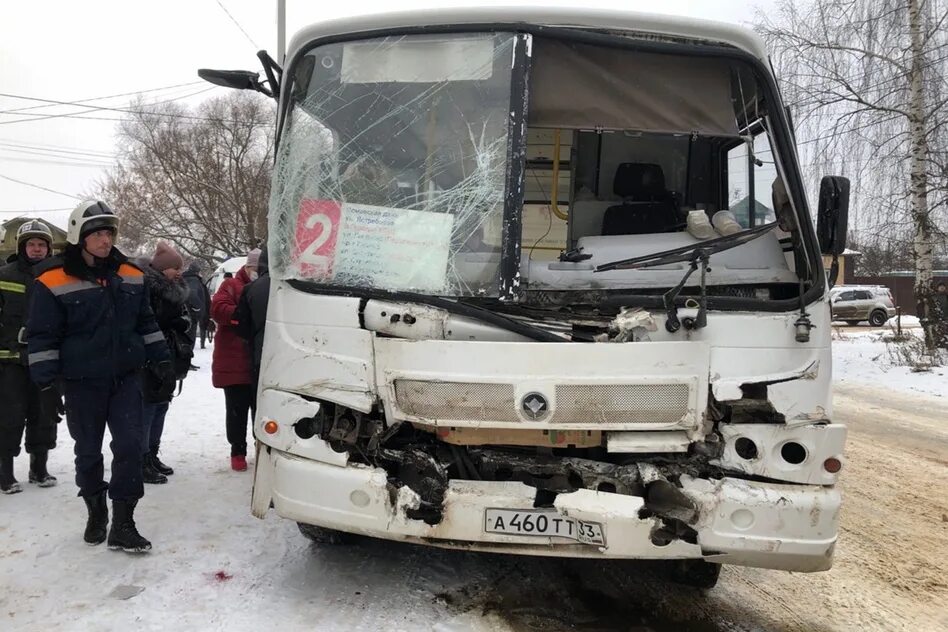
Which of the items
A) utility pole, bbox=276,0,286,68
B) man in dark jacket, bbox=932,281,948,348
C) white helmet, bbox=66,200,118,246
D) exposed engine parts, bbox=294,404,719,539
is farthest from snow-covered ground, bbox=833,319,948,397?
utility pole, bbox=276,0,286,68

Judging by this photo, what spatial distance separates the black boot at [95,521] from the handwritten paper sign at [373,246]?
1.90 metres

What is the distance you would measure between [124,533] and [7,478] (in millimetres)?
1649

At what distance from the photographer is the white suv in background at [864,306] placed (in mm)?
31734

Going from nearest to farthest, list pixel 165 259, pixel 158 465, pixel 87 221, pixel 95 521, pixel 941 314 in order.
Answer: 1. pixel 87 221
2. pixel 95 521
3. pixel 165 259
4. pixel 158 465
5. pixel 941 314

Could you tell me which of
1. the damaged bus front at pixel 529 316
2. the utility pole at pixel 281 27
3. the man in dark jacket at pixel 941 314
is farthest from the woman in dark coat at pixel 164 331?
the man in dark jacket at pixel 941 314

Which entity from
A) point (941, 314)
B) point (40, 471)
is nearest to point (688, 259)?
point (40, 471)

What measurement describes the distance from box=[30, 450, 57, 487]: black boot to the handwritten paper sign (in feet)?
9.74

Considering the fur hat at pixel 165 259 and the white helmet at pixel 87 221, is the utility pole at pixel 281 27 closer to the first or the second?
the fur hat at pixel 165 259

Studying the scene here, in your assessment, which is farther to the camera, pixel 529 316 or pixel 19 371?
pixel 19 371

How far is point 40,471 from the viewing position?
5.05m

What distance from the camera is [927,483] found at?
604 centimetres

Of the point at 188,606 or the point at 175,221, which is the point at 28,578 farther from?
the point at 175,221

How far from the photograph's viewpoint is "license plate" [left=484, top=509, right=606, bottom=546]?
301 cm

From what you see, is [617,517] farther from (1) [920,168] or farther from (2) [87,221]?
(1) [920,168]
